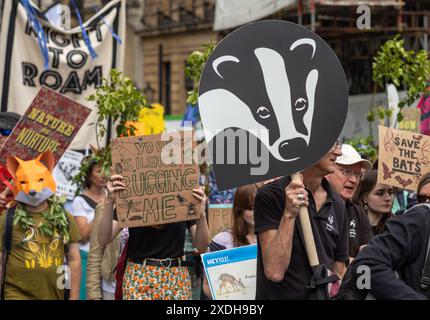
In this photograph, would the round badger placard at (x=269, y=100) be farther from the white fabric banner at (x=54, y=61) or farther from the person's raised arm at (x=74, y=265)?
the white fabric banner at (x=54, y=61)

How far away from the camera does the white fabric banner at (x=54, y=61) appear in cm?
900

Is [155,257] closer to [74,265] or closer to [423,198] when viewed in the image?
[74,265]

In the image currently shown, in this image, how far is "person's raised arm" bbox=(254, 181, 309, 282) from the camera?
167 inches

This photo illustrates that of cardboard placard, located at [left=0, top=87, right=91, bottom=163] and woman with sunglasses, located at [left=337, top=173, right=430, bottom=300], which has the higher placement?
cardboard placard, located at [left=0, top=87, right=91, bottom=163]

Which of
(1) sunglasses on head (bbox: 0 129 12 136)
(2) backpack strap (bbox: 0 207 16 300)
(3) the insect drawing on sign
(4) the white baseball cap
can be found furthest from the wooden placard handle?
(1) sunglasses on head (bbox: 0 129 12 136)

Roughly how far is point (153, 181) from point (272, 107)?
125 cm

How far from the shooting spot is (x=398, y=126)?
9156 mm

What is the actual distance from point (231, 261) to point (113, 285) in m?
1.40

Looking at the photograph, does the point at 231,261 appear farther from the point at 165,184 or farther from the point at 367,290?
the point at 367,290

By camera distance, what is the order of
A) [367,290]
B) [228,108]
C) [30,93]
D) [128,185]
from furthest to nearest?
[30,93] → [128,185] → [228,108] → [367,290]

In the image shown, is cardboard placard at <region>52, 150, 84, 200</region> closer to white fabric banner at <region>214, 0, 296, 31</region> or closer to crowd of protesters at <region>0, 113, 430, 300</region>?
crowd of protesters at <region>0, 113, 430, 300</region>

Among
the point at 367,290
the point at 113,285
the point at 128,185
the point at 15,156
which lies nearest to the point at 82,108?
the point at 15,156

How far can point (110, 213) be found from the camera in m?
5.52

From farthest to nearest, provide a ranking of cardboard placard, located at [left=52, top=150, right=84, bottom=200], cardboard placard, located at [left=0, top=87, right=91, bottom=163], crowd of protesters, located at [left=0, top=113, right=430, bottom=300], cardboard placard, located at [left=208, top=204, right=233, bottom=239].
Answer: cardboard placard, located at [left=52, top=150, right=84, bottom=200] → cardboard placard, located at [left=0, top=87, right=91, bottom=163] → cardboard placard, located at [left=208, top=204, right=233, bottom=239] → crowd of protesters, located at [left=0, top=113, right=430, bottom=300]
